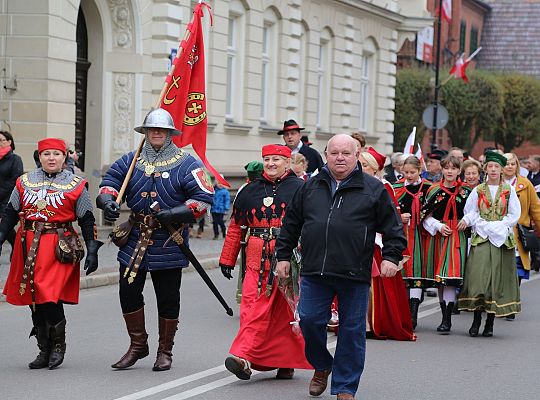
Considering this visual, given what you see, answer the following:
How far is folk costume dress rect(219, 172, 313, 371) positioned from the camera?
9.02 m

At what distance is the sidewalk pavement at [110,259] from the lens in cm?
1516

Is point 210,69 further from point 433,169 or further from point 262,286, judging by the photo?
point 262,286

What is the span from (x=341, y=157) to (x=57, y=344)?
2740 mm

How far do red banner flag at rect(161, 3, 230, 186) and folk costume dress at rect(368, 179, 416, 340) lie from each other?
6.15 ft

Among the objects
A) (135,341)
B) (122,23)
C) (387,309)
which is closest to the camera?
(135,341)

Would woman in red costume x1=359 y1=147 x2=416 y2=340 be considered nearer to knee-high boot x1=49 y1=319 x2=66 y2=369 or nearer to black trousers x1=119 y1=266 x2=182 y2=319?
black trousers x1=119 y1=266 x2=182 y2=319

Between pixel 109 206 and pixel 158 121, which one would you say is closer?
pixel 109 206

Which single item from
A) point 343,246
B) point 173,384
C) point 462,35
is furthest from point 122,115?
point 462,35

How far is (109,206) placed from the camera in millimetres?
8844

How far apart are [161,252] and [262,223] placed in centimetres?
84

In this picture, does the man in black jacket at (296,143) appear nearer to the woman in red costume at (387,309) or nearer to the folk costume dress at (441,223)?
the folk costume dress at (441,223)

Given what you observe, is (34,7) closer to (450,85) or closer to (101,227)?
(101,227)

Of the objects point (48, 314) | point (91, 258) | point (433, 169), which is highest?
point (433, 169)

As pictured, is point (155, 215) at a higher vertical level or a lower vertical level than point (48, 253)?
higher
